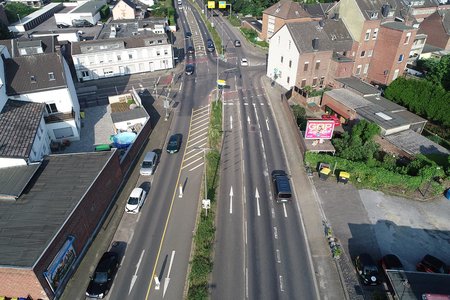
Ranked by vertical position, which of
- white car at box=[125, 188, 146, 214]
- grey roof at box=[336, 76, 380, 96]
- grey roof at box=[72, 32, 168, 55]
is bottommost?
white car at box=[125, 188, 146, 214]

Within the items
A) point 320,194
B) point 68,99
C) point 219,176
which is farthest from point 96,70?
point 320,194

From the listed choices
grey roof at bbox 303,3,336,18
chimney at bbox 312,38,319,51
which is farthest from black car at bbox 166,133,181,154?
grey roof at bbox 303,3,336,18

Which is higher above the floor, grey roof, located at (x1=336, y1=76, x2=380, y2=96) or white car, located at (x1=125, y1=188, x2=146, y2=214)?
grey roof, located at (x1=336, y1=76, x2=380, y2=96)

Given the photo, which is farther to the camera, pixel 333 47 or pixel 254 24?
pixel 254 24

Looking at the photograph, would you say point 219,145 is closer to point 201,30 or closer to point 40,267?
point 40,267

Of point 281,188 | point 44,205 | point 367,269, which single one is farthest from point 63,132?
point 367,269

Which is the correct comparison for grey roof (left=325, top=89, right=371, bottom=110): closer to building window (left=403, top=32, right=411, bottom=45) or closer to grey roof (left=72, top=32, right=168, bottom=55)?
building window (left=403, top=32, right=411, bottom=45)

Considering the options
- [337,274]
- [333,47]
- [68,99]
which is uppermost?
[333,47]
